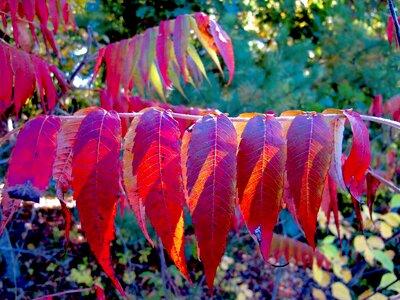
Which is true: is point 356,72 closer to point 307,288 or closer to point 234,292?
point 307,288

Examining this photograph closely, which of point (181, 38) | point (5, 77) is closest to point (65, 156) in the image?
point (5, 77)

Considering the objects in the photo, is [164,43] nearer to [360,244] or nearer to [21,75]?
[21,75]

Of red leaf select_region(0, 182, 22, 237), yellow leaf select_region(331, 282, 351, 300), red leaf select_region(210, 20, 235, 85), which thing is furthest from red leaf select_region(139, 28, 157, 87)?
yellow leaf select_region(331, 282, 351, 300)

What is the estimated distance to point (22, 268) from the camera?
371 cm

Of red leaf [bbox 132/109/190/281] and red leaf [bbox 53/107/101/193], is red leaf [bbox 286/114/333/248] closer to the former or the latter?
red leaf [bbox 132/109/190/281]

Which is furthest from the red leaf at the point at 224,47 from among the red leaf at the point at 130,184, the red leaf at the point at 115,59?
the red leaf at the point at 130,184

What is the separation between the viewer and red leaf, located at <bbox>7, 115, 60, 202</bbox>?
2.01 feet

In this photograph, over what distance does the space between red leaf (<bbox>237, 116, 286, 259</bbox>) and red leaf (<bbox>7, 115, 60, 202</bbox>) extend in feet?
0.98

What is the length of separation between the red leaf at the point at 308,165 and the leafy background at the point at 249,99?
2569 millimetres

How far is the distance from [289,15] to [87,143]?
5135mm

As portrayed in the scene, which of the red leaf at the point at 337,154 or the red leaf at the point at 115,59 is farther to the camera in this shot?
the red leaf at the point at 115,59

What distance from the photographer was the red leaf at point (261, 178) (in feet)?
2.00

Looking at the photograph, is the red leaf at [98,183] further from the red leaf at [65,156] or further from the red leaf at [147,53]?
the red leaf at [147,53]

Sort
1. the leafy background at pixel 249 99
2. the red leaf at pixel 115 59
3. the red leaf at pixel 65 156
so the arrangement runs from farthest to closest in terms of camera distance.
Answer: the leafy background at pixel 249 99
the red leaf at pixel 115 59
the red leaf at pixel 65 156
